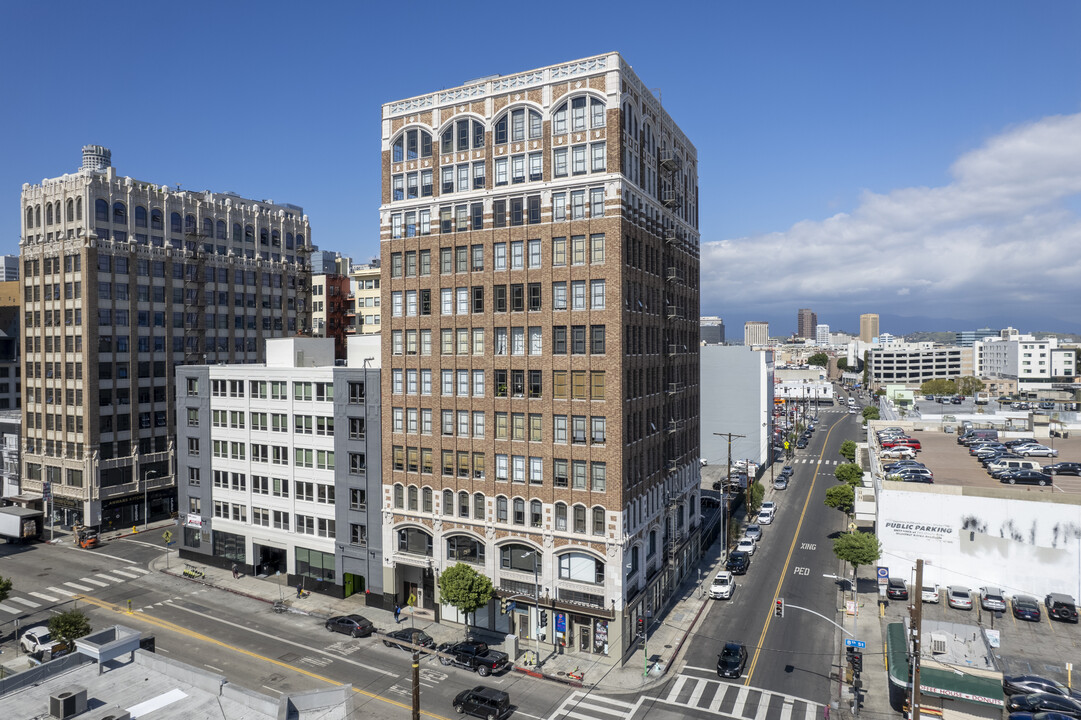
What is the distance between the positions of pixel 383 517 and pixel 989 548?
5750 centimetres

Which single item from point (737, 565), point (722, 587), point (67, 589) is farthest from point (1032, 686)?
point (67, 589)

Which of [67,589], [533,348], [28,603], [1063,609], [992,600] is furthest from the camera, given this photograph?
[67,589]

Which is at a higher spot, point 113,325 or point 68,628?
point 113,325

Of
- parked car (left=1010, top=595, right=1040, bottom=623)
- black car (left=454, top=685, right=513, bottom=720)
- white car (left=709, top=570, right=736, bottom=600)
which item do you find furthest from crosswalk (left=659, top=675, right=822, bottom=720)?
parked car (left=1010, top=595, right=1040, bottom=623)

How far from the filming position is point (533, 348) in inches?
2218

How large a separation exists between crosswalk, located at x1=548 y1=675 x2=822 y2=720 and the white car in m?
17.1

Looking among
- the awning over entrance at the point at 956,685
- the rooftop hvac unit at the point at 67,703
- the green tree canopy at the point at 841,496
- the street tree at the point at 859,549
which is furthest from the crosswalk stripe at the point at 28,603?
the green tree canopy at the point at 841,496

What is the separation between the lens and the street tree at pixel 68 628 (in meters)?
49.2

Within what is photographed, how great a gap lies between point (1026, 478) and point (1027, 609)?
20.5 metres

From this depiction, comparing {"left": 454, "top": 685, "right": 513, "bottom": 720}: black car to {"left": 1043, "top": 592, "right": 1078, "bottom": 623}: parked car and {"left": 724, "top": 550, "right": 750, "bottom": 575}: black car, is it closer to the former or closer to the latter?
{"left": 724, "top": 550, "right": 750, "bottom": 575}: black car

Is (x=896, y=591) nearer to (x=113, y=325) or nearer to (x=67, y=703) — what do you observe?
(x=67, y=703)

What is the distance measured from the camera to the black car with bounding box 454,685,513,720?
143ft

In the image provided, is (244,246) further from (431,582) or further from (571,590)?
(571,590)

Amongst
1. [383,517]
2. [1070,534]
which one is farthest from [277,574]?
[1070,534]
